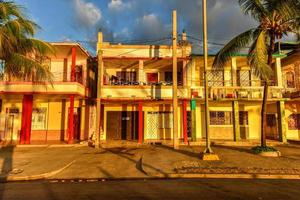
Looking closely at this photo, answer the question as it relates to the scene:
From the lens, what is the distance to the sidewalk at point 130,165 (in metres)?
10.0

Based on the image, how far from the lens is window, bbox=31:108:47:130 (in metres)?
20.9

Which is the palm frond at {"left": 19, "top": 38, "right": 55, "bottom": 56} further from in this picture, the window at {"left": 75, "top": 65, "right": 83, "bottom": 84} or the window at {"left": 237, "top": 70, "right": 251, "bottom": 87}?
the window at {"left": 237, "top": 70, "right": 251, "bottom": 87}

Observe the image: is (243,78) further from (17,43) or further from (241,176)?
(17,43)

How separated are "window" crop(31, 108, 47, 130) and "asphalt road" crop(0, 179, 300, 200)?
12839mm

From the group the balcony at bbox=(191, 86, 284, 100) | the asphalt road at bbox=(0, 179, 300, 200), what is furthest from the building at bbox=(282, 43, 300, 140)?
the asphalt road at bbox=(0, 179, 300, 200)

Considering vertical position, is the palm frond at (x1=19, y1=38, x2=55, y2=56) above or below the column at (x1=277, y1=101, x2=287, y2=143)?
above

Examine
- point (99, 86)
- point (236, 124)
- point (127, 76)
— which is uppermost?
point (127, 76)

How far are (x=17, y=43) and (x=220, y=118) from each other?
16470 millimetres

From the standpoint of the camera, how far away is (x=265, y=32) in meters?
13.5

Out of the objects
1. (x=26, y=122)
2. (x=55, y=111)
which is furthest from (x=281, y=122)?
(x=26, y=122)

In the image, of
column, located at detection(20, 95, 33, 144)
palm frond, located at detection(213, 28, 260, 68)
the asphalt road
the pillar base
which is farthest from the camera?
column, located at detection(20, 95, 33, 144)

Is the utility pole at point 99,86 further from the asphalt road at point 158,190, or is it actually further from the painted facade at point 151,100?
the asphalt road at point 158,190

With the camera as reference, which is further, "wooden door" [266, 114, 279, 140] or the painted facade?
"wooden door" [266, 114, 279, 140]

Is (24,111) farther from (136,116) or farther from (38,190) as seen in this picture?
(38,190)
